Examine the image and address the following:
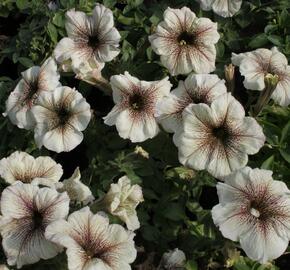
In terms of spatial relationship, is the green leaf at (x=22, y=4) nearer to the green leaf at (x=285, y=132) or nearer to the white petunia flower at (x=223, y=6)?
the white petunia flower at (x=223, y=6)

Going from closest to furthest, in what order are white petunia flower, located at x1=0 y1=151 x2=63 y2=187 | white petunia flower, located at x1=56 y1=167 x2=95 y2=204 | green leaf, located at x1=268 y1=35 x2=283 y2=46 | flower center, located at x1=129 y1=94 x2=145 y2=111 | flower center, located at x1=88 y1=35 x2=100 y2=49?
white petunia flower, located at x1=56 y1=167 x2=95 y2=204 < white petunia flower, located at x1=0 y1=151 x2=63 y2=187 < flower center, located at x1=129 y1=94 x2=145 y2=111 < flower center, located at x1=88 y1=35 x2=100 y2=49 < green leaf, located at x1=268 y1=35 x2=283 y2=46

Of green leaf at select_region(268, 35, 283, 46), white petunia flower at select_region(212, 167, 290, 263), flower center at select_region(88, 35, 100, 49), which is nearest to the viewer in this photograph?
white petunia flower at select_region(212, 167, 290, 263)


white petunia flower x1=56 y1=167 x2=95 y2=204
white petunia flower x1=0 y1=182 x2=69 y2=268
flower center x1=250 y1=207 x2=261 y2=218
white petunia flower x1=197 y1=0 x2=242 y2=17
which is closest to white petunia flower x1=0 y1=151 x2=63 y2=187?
white petunia flower x1=56 y1=167 x2=95 y2=204

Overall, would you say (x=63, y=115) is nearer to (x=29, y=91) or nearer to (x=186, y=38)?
(x=29, y=91)

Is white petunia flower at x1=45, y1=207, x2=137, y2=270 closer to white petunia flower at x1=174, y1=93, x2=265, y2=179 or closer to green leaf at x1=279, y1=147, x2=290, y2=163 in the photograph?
white petunia flower at x1=174, y1=93, x2=265, y2=179

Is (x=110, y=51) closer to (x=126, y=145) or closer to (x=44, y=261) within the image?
(x=126, y=145)

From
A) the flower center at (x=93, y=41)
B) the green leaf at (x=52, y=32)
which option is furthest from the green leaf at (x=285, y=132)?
the green leaf at (x=52, y=32)
